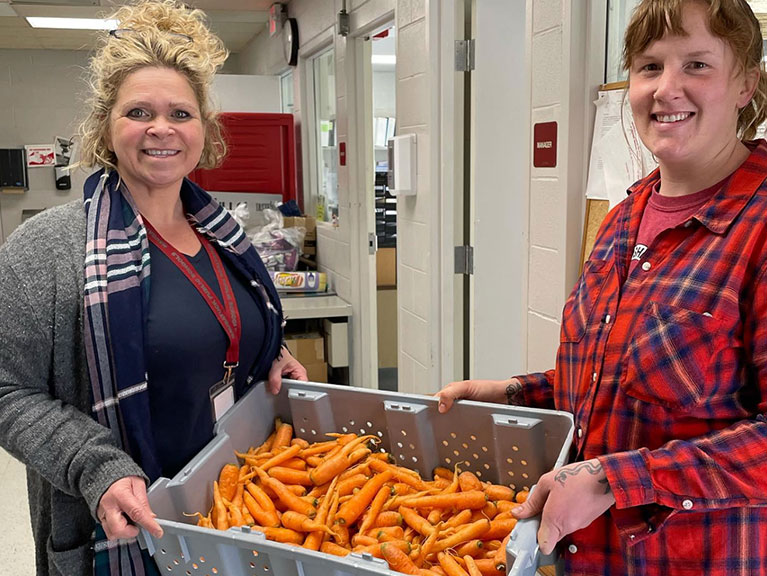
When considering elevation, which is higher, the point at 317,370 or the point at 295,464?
the point at 295,464

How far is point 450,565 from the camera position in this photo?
115cm

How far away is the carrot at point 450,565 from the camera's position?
114cm

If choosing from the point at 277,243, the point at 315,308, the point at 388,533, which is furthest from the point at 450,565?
the point at 277,243

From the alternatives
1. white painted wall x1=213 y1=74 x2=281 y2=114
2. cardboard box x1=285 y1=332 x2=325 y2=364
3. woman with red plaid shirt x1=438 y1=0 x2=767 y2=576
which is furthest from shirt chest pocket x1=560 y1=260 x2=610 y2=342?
white painted wall x1=213 y1=74 x2=281 y2=114

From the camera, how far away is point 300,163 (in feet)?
17.9

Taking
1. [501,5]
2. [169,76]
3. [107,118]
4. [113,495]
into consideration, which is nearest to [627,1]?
[501,5]

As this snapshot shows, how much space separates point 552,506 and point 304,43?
460cm

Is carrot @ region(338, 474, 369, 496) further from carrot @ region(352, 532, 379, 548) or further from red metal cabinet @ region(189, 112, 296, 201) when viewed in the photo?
red metal cabinet @ region(189, 112, 296, 201)

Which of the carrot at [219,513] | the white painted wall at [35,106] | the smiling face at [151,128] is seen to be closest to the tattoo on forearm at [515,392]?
the carrot at [219,513]

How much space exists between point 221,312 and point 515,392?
2.01 feet

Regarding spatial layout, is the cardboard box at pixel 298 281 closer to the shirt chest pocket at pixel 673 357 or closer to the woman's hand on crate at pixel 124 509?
the woman's hand on crate at pixel 124 509

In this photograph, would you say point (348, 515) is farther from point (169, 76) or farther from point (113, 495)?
point (169, 76)

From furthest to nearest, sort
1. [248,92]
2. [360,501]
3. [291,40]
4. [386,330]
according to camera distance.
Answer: [248,92] < [386,330] < [291,40] < [360,501]

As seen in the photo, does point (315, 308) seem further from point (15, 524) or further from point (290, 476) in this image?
point (290, 476)
